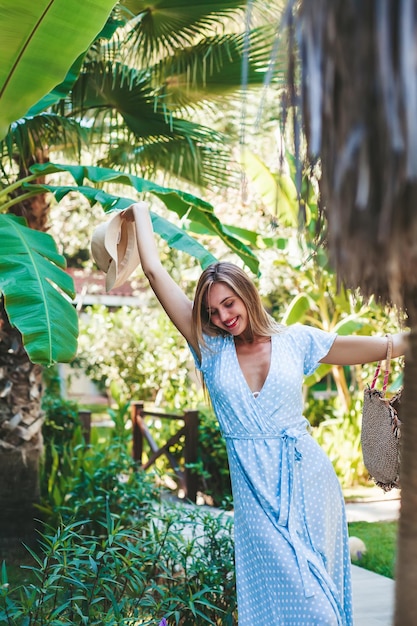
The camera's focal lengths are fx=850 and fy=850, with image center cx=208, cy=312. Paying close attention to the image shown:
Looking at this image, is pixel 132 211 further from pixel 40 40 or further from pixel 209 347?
pixel 40 40

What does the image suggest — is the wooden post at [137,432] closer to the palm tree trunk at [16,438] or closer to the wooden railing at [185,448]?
the wooden railing at [185,448]

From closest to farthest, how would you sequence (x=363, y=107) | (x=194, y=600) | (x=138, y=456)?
(x=363, y=107) → (x=194, y=600) → (x=138, y=456)

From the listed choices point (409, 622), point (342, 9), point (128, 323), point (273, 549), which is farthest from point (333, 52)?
point (128, 323)

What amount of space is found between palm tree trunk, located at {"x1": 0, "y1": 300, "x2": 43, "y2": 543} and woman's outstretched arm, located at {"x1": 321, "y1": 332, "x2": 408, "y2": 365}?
3376mm

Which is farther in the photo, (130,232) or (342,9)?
(130,232)

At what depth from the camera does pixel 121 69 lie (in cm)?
657

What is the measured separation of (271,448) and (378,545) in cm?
447

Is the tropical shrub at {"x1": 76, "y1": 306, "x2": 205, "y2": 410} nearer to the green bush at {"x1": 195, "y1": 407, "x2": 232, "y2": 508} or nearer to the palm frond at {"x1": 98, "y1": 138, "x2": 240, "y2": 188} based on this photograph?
the green bush at {"x1": 195, "y1": 407, "x2": 232, "y2": 508}

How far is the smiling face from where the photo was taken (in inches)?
141

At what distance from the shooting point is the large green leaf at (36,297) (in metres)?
3.87

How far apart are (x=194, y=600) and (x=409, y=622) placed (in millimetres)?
2457

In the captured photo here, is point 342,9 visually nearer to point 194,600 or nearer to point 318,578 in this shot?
point 318,578

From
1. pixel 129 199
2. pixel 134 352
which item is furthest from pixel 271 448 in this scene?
pixel 134 352

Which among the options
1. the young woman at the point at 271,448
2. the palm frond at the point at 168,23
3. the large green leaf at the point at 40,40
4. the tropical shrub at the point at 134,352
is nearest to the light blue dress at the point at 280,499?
the young woman at the point at 271,448
